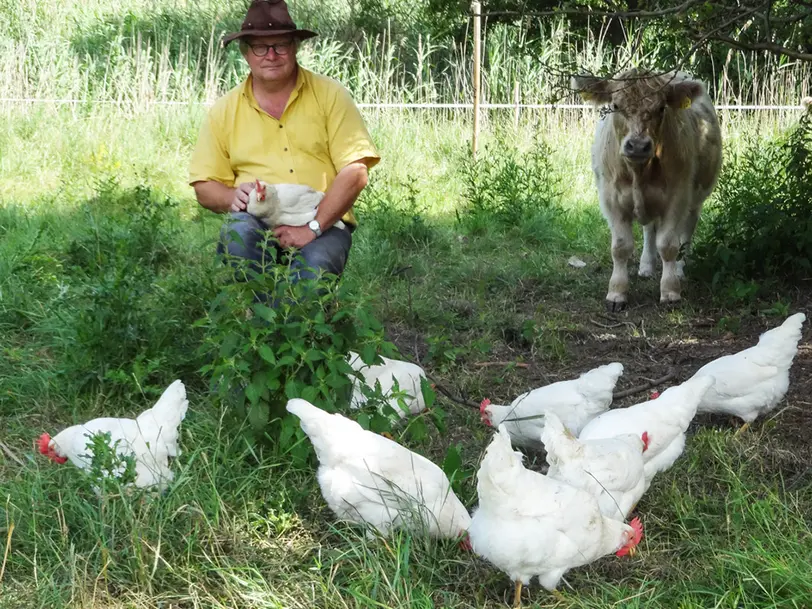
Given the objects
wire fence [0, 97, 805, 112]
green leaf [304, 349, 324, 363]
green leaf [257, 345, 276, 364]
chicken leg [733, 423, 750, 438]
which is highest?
wire fence [0, 97, 805, 112]

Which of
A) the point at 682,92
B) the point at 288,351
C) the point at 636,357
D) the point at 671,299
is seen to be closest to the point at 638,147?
the point at 682,92

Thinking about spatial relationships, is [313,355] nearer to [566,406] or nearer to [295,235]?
[566,406]

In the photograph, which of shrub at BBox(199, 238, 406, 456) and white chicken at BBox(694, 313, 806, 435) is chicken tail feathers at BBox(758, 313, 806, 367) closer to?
white chicken at BBox(694, 313, 806, 435)

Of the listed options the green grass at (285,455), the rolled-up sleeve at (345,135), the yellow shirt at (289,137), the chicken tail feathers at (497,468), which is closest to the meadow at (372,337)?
the green grass at (285,455)

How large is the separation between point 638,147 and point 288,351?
11.3 feet

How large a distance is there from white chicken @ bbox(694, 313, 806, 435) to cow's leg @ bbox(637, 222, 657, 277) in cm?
285

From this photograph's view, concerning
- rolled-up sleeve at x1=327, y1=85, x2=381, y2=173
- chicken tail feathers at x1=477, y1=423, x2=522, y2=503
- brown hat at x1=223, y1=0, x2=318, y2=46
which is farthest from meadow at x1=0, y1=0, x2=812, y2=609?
brown hat at x1=223, y1=0, x2=318, y2=46

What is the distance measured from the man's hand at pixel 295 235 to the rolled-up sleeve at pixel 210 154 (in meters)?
0.49

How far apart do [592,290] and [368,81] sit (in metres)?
5.85

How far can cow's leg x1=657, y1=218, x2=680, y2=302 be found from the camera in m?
6.52

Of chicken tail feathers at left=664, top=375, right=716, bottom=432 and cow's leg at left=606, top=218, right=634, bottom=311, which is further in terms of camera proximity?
cow's leg at left=606, top=218, right=634, bottom=311

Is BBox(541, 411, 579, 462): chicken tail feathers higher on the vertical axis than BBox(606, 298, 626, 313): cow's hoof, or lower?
higher

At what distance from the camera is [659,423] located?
3.84 m

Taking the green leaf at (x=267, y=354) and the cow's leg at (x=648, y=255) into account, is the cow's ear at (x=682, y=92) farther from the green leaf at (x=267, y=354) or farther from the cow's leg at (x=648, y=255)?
the green leaf at (x=267, y=354)
